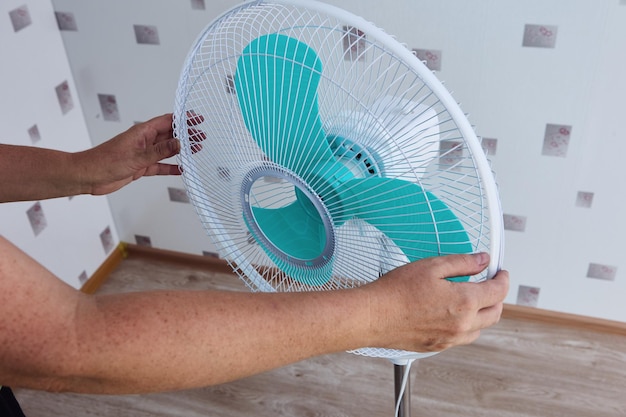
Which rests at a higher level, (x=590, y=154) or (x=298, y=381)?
(x=590, y=154)

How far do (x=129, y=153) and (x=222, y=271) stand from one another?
1.11m

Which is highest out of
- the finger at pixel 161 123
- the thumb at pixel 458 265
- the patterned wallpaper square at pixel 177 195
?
the finger at pixel 161 123

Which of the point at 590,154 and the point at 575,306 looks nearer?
the point at 590,154

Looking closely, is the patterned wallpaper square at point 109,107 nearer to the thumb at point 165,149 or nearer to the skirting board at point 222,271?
the skirting board at point 222,271

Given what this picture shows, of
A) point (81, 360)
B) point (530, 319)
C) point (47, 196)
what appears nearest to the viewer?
point (81, 360)

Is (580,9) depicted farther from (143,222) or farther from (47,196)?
(143,222)

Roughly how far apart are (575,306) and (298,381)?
0.80 meters

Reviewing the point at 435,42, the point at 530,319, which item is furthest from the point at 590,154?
the point at 530,319

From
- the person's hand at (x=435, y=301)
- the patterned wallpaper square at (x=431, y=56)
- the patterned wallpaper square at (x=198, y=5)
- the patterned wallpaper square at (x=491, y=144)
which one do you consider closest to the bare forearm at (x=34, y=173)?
the person's hand at (x=435, y=301)

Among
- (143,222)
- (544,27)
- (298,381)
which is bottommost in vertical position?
(298,381)

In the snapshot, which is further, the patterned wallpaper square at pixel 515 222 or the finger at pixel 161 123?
the patterned wallpaper square at pixel 515 222

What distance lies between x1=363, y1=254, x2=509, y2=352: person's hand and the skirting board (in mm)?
1192

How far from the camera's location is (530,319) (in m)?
1.86

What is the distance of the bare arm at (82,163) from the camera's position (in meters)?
1.01
